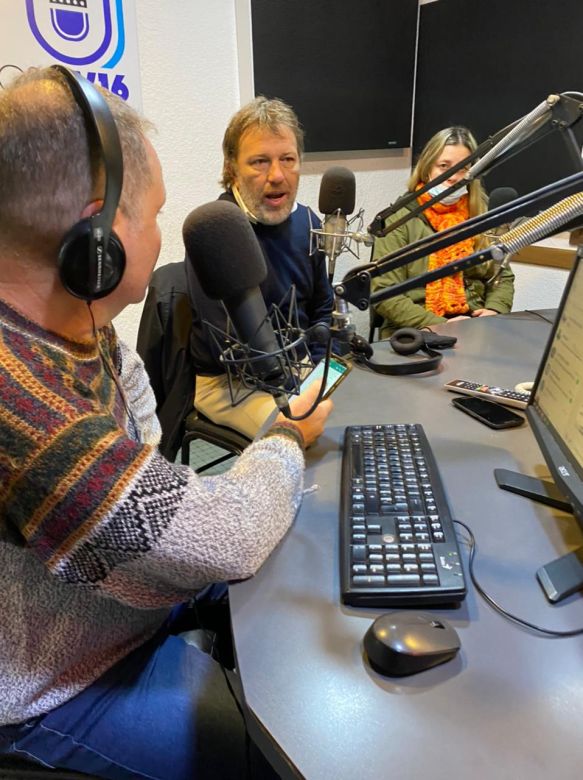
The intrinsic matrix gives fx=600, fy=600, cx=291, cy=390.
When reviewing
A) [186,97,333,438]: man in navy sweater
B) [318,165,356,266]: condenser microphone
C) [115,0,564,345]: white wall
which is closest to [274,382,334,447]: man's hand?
[318,165,356,266]: condenser microphone

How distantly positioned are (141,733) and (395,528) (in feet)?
1.34

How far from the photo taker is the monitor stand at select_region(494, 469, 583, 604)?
2.24 ft

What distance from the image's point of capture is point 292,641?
0.63 metres

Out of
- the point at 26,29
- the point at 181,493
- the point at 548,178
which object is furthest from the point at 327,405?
the point at 548,178

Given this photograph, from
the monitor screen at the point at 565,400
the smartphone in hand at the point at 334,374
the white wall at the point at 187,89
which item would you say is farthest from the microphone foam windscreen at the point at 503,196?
the white wall at the point at 187,89

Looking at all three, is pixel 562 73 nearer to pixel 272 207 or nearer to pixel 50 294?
pixel 272 207

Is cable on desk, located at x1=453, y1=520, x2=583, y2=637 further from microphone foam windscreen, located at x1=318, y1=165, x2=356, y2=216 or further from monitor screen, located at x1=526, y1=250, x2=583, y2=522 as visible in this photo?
microphone foam windscreen, located at x1=318, y1=165, x2=356, y2=216

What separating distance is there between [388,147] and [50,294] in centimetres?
245

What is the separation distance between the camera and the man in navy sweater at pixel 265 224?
5.26 feet

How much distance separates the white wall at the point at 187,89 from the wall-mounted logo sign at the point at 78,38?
55mm

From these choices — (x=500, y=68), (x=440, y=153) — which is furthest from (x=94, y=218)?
(x=500, y=68)

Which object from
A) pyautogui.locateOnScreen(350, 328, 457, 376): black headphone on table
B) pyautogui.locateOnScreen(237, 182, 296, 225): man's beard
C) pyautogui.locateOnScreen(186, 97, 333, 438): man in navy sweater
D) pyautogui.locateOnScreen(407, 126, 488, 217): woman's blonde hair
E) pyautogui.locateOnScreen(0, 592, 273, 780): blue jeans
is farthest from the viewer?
pyautogui.locateOnScreen(407, 126, 488, 217): woman's blonde hair

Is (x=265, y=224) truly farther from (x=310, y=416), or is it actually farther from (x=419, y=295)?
(x=310, y=416)

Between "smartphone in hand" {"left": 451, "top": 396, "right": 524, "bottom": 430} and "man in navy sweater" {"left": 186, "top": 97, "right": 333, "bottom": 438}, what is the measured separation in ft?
1.54
